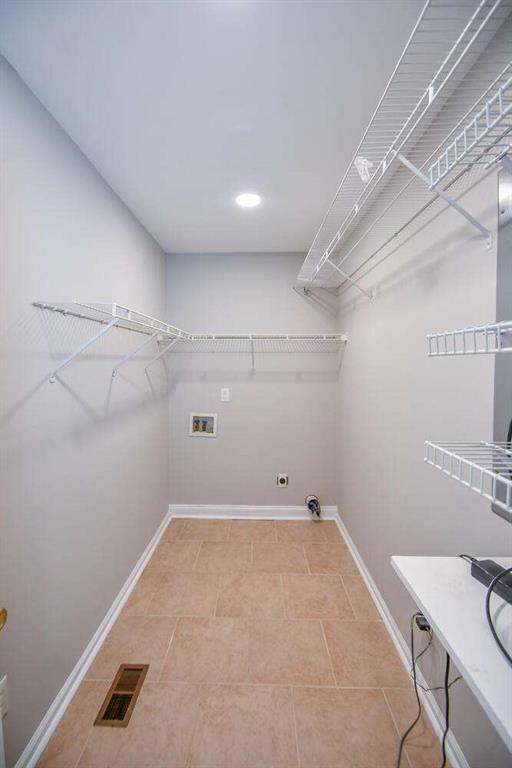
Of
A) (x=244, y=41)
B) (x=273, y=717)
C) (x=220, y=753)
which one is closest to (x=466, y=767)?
(x=273, y=717)

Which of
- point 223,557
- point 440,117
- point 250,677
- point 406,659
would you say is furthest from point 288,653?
point 440,117

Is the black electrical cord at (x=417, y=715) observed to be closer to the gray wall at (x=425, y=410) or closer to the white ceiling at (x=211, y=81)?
the gray wall at (x=425, y=410)

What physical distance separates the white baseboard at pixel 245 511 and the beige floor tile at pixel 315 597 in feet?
2.60

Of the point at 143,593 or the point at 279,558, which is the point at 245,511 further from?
the point at 143,593

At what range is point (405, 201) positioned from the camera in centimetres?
149

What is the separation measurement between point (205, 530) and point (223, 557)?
0.44 meters

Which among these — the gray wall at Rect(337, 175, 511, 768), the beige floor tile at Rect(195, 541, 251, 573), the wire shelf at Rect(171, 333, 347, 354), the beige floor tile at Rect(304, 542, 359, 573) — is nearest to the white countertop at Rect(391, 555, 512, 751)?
the gray wall at Rect(337, 175, 511, 768)

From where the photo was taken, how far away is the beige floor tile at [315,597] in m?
1.87

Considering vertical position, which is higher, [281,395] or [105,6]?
[105,6]

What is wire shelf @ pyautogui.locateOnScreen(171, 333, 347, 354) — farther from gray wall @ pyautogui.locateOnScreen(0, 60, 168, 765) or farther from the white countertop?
the white countertop

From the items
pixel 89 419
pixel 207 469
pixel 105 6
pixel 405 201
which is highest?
pixel 105 6

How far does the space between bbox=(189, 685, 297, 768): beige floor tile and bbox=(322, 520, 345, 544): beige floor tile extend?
1.36m

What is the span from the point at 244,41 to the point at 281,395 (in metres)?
2.35

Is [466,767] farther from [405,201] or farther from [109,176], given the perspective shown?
[109,176]
